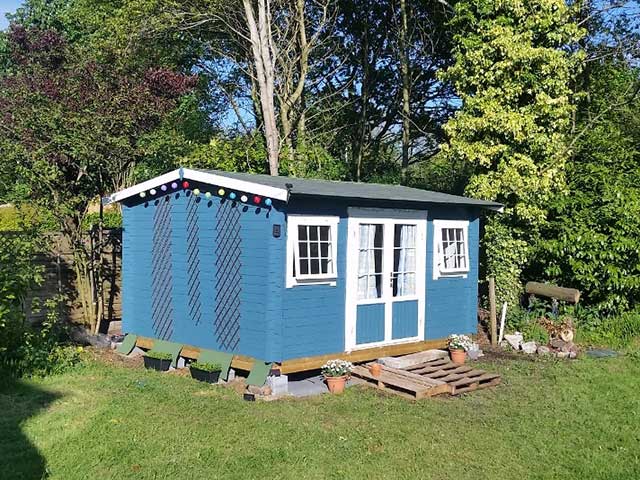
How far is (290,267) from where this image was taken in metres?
7.89

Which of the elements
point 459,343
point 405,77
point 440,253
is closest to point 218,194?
point 440,253

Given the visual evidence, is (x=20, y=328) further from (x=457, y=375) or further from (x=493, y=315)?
(x=493, y=315)

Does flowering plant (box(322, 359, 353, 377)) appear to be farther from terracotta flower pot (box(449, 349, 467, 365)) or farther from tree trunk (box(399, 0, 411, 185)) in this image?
tree trunk (box(399, 0, 411, 185))

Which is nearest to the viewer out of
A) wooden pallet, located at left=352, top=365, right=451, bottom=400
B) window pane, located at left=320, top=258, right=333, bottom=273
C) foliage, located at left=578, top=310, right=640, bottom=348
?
wooden pallet, located at left=352, top=365, right=451, bottom=400

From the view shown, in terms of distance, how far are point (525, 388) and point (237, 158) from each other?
8.77 m

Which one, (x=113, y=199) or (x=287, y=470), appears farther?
(x=113, y=199)

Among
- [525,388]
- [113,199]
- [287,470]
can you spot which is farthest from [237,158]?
[287,470]

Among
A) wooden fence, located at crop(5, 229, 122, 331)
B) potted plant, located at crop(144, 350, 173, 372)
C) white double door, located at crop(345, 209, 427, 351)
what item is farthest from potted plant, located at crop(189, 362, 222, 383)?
wooden fence, located at crop(5, 229, 122, 331)

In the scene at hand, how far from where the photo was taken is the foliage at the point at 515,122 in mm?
12250

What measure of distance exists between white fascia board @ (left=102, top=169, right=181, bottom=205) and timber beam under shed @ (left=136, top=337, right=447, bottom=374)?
2.02 meters

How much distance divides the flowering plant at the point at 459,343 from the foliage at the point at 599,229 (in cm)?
299

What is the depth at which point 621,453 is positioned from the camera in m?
5.95

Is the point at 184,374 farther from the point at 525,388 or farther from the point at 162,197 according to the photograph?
the point at 525,388

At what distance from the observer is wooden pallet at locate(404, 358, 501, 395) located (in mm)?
8242
